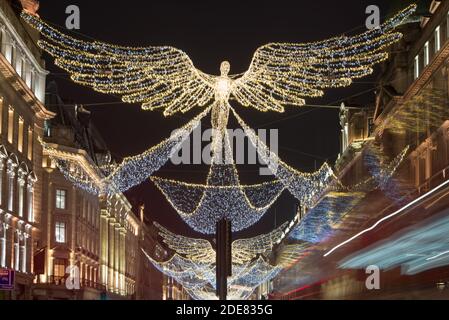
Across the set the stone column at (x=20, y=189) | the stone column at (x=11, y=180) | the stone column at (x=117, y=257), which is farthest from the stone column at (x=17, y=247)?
the stone column at (x=117, y=257)

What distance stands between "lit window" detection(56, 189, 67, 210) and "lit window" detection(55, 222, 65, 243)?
139cm

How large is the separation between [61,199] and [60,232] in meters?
2.78

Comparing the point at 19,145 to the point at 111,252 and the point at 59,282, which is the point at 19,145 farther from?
the point at 111,252

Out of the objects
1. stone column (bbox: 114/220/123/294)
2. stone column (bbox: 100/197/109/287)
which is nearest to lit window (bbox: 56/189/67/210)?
stone column (bbox: 100/197/109/287)

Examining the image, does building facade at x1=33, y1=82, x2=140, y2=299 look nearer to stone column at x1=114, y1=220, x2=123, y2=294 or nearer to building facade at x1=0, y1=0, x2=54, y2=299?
stone column at x1=114, y1=220, x2=123, y2=294

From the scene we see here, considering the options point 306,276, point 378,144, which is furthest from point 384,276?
point 378,144

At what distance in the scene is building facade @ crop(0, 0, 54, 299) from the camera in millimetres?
43719

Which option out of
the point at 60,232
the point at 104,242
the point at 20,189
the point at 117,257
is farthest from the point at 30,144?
the point at 117,257

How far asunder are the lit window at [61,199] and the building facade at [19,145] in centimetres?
1258

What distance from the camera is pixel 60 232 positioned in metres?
66.6

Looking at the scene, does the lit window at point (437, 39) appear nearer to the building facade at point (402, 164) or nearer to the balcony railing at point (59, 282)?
the building facade at point (402, 164)
